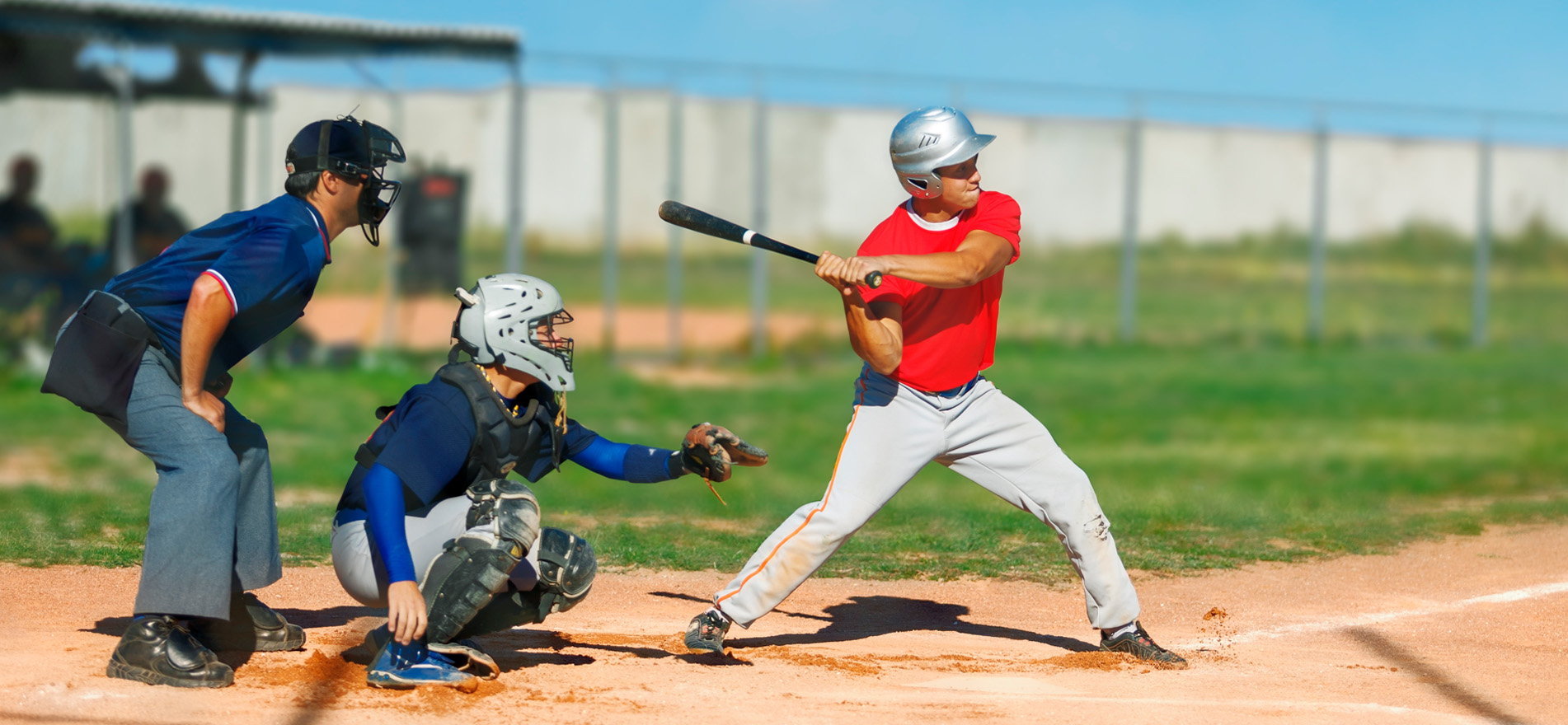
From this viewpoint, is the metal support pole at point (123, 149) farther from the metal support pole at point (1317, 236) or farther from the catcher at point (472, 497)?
the metal support pole at point (1317, 236)

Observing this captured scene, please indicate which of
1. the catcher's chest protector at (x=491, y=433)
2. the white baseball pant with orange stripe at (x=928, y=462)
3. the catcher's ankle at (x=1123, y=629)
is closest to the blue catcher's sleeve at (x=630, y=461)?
the catcher's chest protector at (x=491, y=433)

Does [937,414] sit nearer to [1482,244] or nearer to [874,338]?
[874,338]

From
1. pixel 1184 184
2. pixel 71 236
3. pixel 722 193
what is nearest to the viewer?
pixel 71 236

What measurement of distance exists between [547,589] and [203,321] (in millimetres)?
1266

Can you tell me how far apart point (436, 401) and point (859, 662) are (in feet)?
5.67

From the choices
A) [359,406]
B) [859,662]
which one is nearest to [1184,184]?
[359,406]

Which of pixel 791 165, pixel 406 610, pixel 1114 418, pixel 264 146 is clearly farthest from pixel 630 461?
pixel 791 165

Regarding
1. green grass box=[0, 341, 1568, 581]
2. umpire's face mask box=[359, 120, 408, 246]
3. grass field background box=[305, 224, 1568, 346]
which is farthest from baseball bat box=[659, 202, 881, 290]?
grass field background box=[305, 224, 1568, 346]

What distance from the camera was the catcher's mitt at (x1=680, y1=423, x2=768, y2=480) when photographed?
434cm

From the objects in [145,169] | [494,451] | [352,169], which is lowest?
[494,451]

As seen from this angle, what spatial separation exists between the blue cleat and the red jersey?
166cm

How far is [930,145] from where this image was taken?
15.0 ft

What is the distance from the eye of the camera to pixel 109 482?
9.84 m

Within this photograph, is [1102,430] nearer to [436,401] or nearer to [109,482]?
[109,482]
